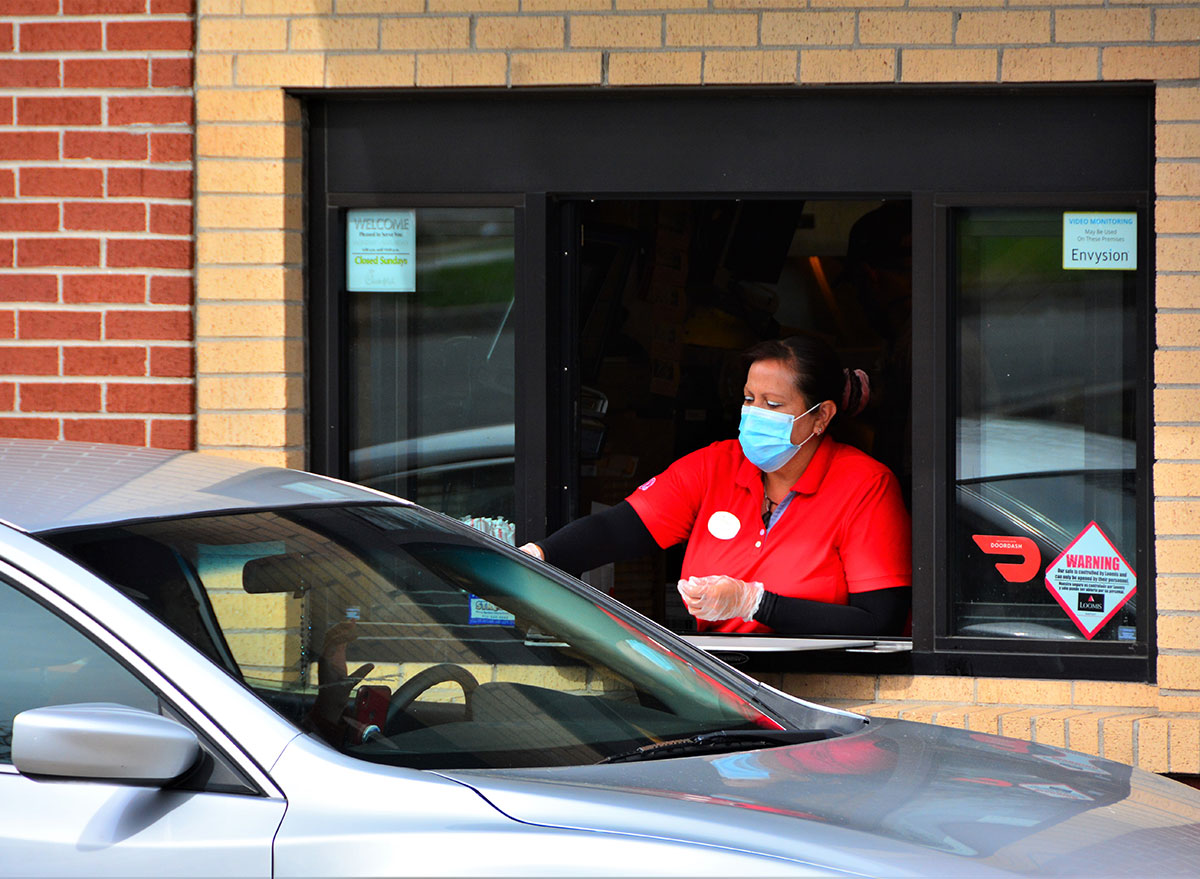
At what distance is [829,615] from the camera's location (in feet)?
15.8

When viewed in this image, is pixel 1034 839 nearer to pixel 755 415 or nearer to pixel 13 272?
pixel 755 415

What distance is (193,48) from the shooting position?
16.6 feet

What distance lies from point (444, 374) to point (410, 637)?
8.28 ft

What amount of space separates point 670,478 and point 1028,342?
1.35 metres

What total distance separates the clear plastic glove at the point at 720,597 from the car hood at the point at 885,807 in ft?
6.61

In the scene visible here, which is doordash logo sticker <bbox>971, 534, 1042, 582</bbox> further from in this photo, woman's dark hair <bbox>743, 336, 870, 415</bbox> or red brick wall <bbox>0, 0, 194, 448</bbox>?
red brick wall <bbox>0, 0, 194, 448</bbox>

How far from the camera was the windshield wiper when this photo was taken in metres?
2.49

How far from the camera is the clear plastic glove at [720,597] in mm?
4742

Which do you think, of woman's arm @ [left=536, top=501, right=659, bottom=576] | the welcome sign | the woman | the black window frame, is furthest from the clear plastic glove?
the welcome sign

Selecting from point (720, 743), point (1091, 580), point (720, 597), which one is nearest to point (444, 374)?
point (720, 597)

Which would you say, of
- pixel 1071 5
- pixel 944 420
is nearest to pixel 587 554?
pixel 944 420

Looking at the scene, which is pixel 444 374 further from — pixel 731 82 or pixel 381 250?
pixel 731 82

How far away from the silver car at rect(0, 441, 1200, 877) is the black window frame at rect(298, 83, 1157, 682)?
1965 mm

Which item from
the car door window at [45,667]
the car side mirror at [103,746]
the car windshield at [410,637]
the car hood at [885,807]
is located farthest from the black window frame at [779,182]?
the car side mirror at [103,746]
